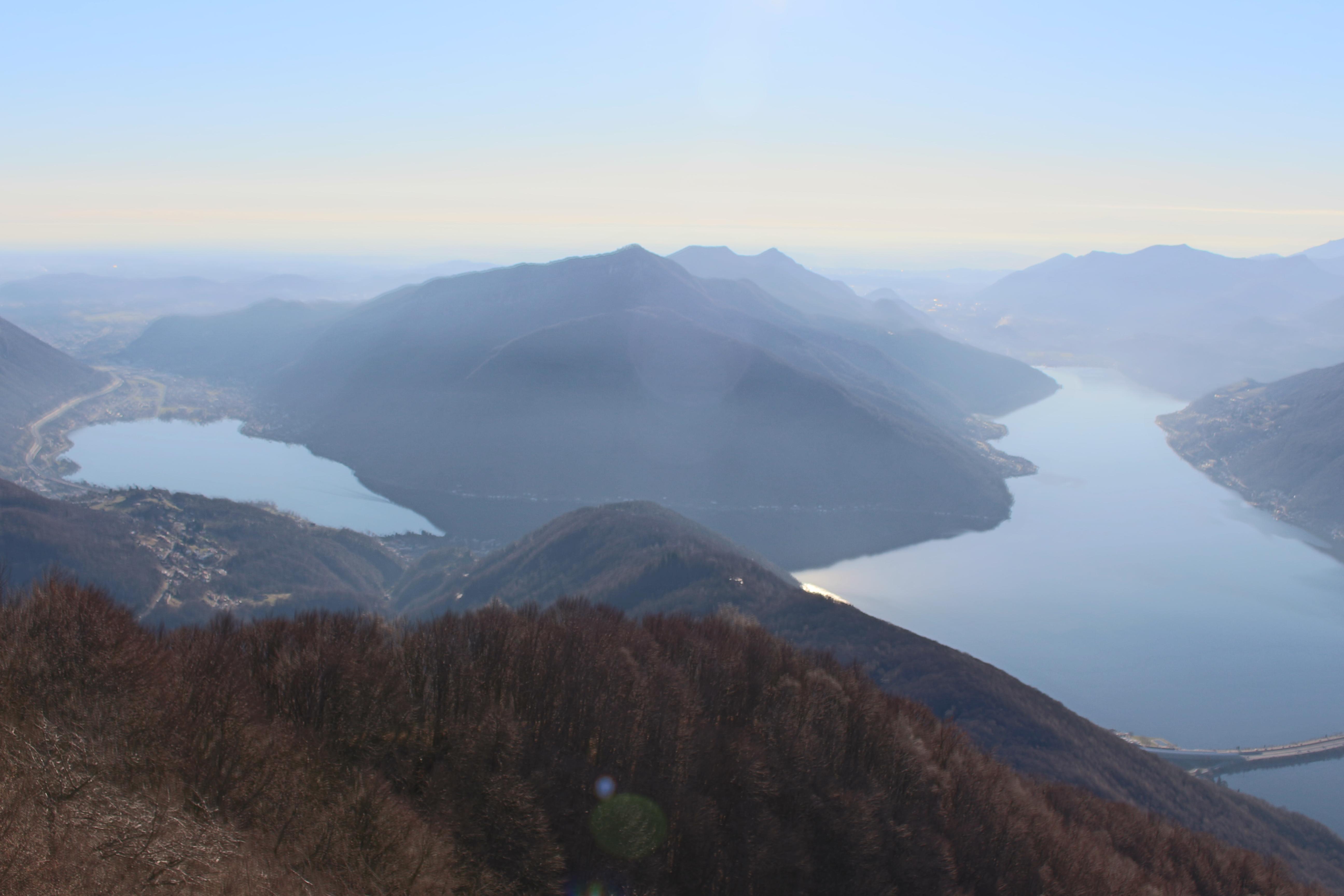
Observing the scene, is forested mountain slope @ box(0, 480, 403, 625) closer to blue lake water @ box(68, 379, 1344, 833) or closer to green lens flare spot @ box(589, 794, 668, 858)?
blue lake water @ box(68, 379, 1344, 833)

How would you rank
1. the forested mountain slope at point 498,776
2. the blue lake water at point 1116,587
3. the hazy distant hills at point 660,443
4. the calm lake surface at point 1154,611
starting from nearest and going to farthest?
1. the forested mountain slope at point 498,776
2. the calm lake surface at point 1154,611
3. the blue lake water at point 1116,587
4. the hazy distant hills at point 660,443

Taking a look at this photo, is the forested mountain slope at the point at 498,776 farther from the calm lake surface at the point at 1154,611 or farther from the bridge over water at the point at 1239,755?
the calm lake surface at the point at 1154,611

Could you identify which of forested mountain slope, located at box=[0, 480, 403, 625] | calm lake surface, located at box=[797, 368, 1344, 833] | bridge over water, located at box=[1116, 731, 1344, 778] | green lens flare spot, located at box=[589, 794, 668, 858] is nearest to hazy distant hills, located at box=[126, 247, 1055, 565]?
calm lake surface, located at box=[797, 368, 1344, 833]

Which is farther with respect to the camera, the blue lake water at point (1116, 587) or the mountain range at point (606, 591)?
the blue lake water at point (1116, 587)

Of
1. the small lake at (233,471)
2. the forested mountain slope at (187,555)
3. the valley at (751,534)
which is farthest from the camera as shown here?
the small lake at (233,471)

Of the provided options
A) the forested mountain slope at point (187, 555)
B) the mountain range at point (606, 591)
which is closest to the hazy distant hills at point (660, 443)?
the mountain range at point (606, 591)

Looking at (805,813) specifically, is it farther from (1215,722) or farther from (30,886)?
(1215,722)
